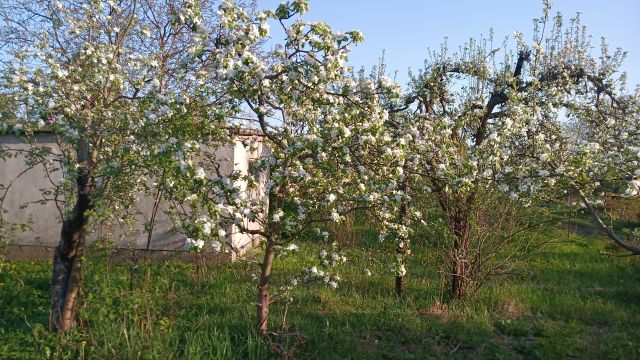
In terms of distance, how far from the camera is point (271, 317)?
5.93 m

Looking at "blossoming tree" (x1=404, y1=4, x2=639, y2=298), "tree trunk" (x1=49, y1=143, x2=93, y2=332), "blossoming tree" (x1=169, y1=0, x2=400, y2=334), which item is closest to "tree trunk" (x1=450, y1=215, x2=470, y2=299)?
"blossoming tree" (x1=404, y1=4, x2=639, y2=298)

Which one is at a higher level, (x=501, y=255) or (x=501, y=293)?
(x=501, y=255)

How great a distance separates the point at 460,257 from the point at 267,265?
2838mm

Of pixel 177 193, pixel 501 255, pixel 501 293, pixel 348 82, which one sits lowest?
pixel 501 293

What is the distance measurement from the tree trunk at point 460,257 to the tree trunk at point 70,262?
4.40m

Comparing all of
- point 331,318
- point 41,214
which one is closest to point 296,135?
point 331,318

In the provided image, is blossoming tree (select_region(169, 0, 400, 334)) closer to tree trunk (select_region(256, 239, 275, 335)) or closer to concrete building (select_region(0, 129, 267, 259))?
tree trunk (select_region(256, 239, 275, 335))

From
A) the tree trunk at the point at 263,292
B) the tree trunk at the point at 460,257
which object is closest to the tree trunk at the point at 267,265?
the tree trunk at the point at 263,292

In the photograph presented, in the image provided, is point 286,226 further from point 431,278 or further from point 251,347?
point 431,278

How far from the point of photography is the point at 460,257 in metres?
6.70

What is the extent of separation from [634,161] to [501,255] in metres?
3.21

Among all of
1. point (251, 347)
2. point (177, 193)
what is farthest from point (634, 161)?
point (177, 193)

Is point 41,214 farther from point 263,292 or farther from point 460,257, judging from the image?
point 460,257

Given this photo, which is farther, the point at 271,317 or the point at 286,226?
the point at 271,317
